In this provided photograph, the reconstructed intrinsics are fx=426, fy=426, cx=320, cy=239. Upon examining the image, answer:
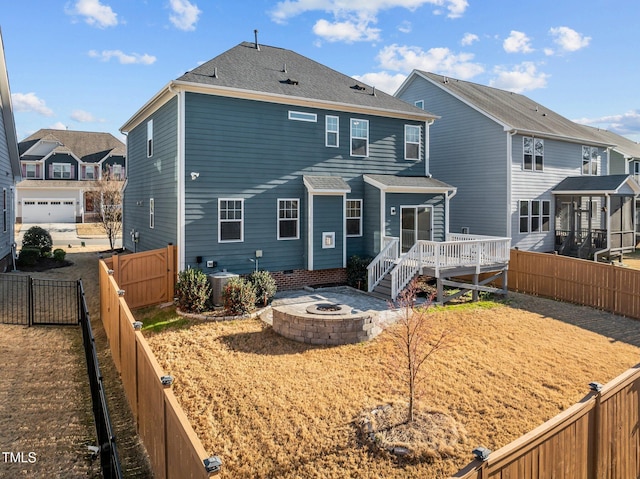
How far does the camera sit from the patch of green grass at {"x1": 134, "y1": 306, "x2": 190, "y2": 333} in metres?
11.3

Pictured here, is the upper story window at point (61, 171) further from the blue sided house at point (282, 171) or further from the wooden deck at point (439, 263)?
the wooden deck at point (439, 263)

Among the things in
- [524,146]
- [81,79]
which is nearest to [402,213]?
[524,146]

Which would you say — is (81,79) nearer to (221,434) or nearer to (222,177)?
(222,177)

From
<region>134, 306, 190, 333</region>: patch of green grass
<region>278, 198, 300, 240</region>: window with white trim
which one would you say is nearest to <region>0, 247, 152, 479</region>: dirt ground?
<region>134, 306, 190, 333</region>: patch of green grass

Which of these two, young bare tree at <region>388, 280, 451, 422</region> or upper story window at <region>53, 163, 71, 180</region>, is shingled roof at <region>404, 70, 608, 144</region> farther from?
upper story window at <region>53, 163, 71, 180</region>

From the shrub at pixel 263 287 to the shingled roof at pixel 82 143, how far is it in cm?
3856

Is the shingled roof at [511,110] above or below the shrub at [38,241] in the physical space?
above

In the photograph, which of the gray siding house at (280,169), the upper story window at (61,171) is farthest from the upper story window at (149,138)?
the upper story window at (61,171)

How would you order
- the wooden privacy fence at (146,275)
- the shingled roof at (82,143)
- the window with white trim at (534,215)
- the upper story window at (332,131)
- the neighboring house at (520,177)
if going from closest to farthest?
A: the wooden privacy fence at (146,275), the upper story window at (332,131), the neighboring house at (520,177), the window with white trim at (534,215), the shingled roof at (82,143)

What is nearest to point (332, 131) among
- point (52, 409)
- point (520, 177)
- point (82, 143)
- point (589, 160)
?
point (520, 177)

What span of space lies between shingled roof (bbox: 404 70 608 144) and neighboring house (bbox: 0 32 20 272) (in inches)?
796

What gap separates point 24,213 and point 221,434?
42.5m

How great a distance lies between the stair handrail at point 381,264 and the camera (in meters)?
14.7

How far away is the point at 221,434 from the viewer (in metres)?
6.03
